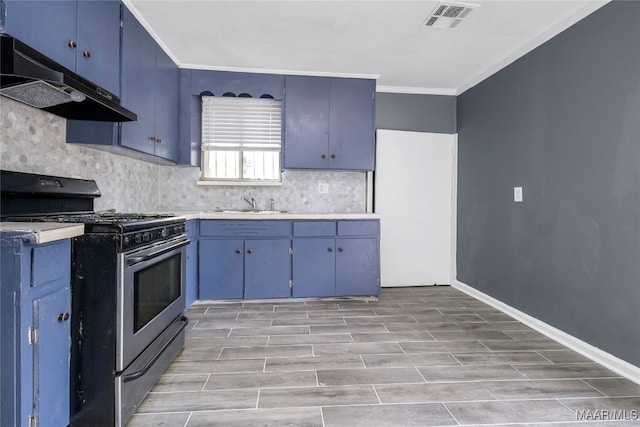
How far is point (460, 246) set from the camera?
13.3 feet

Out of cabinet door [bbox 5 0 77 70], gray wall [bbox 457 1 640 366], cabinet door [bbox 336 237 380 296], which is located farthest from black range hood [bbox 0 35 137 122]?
gray wall [bbox 457 1 640 366]

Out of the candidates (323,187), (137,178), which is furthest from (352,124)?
(137,178)

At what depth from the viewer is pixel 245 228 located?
11.0 feet

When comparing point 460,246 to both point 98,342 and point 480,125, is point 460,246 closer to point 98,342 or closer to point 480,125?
point 480,125

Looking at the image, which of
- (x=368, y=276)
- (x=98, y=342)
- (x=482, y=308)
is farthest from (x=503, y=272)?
(x=98, y=342)

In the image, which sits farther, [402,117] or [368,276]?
[402,117]

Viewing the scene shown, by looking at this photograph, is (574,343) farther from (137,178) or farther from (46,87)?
(137,178)

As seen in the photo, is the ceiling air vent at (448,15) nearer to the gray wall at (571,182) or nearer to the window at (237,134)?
the gray wall at (571,182)

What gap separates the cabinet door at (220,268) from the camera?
3.34 m

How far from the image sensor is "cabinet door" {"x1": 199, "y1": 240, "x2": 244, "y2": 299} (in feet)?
10.9

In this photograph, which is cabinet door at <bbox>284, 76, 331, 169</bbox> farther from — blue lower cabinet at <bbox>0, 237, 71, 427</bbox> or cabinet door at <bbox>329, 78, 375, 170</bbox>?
blue lower cabinet at <bbox>0, 237, 71, 427</bbox>

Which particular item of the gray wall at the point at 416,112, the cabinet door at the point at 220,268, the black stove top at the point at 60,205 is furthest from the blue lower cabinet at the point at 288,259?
the gray wall at the point at 416,112

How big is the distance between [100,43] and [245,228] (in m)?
1.85

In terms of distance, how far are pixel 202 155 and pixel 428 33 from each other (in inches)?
101
